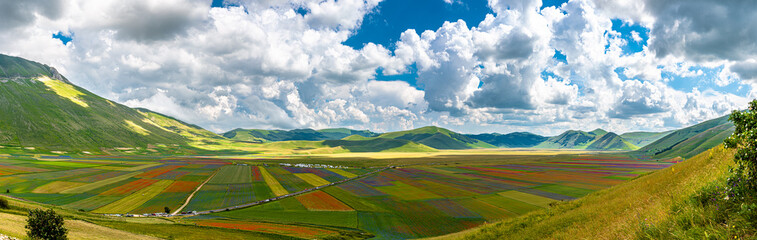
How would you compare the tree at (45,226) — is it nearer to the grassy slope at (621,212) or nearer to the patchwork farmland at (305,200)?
the patchwork farmland at (305,200)

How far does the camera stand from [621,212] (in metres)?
19.4

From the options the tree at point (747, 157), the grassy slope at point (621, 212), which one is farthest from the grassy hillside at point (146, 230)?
the tree at point (747, 157)

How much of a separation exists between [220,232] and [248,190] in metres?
52.8

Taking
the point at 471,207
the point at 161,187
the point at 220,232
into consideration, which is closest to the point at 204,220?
the point at 220,232

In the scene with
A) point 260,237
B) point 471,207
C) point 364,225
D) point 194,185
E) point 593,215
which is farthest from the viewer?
point 194,185

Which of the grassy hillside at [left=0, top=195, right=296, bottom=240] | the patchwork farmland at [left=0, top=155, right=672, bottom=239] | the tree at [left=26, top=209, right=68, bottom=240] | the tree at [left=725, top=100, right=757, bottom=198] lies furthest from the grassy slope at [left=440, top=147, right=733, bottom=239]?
the tree at [left=26, top=209, right=68, bottom=240]

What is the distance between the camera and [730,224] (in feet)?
30.9

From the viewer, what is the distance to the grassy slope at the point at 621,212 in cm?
1419

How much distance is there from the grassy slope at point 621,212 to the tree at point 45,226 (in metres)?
39.4

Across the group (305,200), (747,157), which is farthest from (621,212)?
(305,200)

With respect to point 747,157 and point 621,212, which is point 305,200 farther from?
point 747,157

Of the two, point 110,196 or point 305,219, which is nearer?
point 305,219

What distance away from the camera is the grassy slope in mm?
14188

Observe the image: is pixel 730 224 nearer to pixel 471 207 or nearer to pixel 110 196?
pixel 471 207
